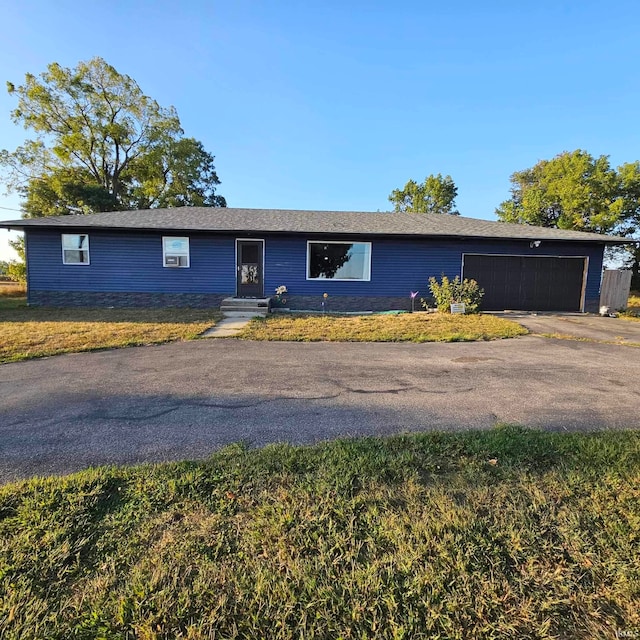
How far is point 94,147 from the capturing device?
2581 cm

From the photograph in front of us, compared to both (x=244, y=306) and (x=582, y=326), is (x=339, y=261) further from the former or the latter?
(x=582, y=326)

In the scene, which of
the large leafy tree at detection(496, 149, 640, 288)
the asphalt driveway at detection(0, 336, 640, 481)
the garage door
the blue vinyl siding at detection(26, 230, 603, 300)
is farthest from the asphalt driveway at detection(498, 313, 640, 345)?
the large leafy tree at detection(496, 149, 640, 288)

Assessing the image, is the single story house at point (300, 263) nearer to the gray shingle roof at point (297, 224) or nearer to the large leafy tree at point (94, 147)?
the gray shingle roof at point (297, 224)

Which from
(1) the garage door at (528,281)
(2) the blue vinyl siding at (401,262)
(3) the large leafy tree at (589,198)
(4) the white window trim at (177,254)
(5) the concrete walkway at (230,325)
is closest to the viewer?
(5) the concrete walkway at (230,325)

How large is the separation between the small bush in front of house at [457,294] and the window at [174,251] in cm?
892

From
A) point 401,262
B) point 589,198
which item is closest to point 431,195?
point 589,198

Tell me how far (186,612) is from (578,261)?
15.1 m

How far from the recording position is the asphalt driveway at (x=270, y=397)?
9.04 feet

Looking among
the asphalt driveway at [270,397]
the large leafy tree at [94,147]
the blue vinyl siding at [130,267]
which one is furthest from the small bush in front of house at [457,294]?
the large leafy tree at [94,147]

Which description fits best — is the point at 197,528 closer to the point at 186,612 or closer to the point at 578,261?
the point at 186,612

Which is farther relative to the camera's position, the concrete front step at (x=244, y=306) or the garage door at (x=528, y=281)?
the garage door at (x=528, y=281)

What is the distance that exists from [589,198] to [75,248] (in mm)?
30936

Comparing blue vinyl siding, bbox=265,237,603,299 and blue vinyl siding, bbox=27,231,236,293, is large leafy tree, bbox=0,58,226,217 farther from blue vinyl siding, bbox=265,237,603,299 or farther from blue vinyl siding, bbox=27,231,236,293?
blue vinyl siding, bbox=265,237,603,299

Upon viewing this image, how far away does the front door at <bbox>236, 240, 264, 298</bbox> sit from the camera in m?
12.1
